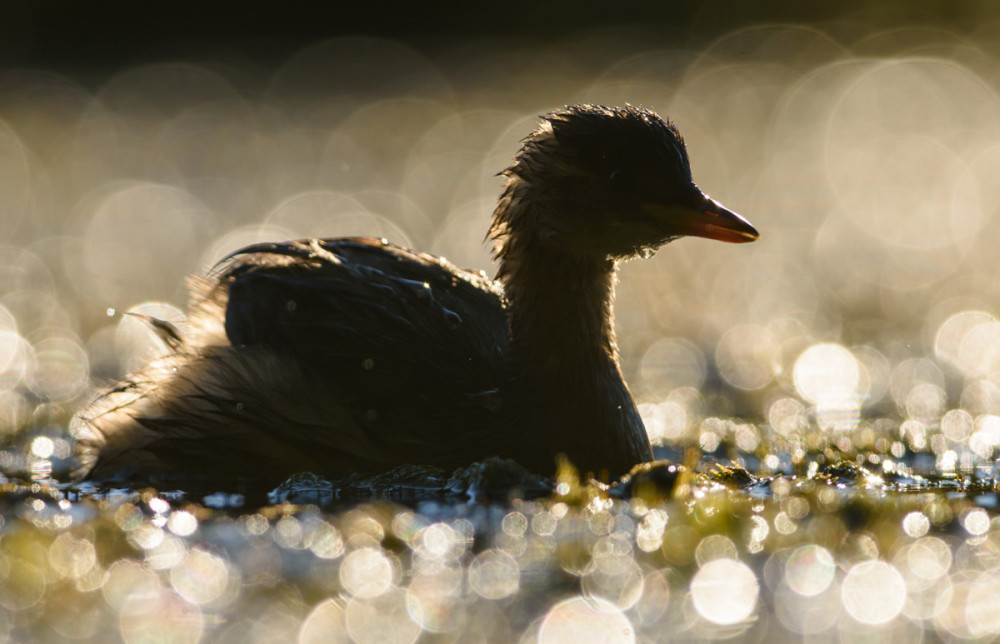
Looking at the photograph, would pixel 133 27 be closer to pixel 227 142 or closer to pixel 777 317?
pixel 227 142

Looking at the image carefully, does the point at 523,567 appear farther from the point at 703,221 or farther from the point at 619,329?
the point at 619,329

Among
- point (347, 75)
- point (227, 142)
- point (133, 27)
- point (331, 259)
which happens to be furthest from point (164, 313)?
point (347, 75)

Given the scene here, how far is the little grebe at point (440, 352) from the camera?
606 cm

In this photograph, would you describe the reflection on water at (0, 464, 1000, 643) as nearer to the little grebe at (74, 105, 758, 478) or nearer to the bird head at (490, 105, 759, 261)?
the little grebe at (74, 105, 758, 478)

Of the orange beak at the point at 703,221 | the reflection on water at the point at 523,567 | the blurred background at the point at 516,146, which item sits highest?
the orange beak at the point at 703,221

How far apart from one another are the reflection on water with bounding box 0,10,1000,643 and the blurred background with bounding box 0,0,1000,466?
A: 0.08 meters

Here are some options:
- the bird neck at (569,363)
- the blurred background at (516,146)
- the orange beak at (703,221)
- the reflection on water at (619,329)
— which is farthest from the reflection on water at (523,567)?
the blurred background at (516,146)

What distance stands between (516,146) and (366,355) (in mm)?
16293

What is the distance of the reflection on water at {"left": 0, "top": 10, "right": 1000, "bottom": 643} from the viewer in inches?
162

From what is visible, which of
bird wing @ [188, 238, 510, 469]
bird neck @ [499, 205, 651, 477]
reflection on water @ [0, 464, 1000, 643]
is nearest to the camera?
reflection on water @ [0, 464, 1000, 643]

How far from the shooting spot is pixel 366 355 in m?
6.11

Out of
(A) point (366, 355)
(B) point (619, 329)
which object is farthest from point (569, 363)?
(B) point (619, 329)

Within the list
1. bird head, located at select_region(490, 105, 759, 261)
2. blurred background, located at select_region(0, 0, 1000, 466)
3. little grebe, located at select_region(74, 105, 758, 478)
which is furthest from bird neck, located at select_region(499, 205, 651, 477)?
blurred background, located at select_region(0, 0, 1000, 466)

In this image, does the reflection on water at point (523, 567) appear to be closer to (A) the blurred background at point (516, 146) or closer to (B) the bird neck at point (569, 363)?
(B) the bird neck at point (569, 363)
